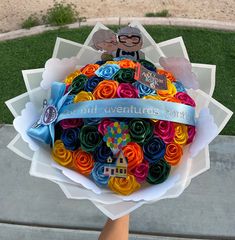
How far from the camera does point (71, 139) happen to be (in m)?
1.84

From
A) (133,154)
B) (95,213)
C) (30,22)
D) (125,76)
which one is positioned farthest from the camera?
(30,22)

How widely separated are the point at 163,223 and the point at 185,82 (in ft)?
4.37

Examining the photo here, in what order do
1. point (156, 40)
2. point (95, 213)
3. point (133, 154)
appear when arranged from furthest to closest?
point (156, 40) < point (95, 213) < point (133, 154)

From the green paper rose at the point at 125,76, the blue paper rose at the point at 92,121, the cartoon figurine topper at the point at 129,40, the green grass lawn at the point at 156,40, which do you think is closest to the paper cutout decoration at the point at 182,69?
the cartoon figurine topper at the point at 129,40

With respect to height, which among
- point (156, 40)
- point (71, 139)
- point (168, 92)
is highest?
point (168, 92)

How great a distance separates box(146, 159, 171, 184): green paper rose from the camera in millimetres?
1789

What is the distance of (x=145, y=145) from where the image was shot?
1.79 m

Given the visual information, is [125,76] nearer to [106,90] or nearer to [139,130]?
[106,90]

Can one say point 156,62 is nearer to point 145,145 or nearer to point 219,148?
point 145,145

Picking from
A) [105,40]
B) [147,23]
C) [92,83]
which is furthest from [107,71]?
[147,23]

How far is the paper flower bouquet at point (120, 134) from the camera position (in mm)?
1768

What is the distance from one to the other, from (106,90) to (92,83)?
9cm

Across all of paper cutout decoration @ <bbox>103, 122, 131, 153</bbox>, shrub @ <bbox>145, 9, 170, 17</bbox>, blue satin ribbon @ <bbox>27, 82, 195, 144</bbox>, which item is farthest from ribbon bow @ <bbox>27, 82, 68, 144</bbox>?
shrub @ <bbox>145, 9, 170, 17</bbox>

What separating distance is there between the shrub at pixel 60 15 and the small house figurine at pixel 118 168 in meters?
3.26
